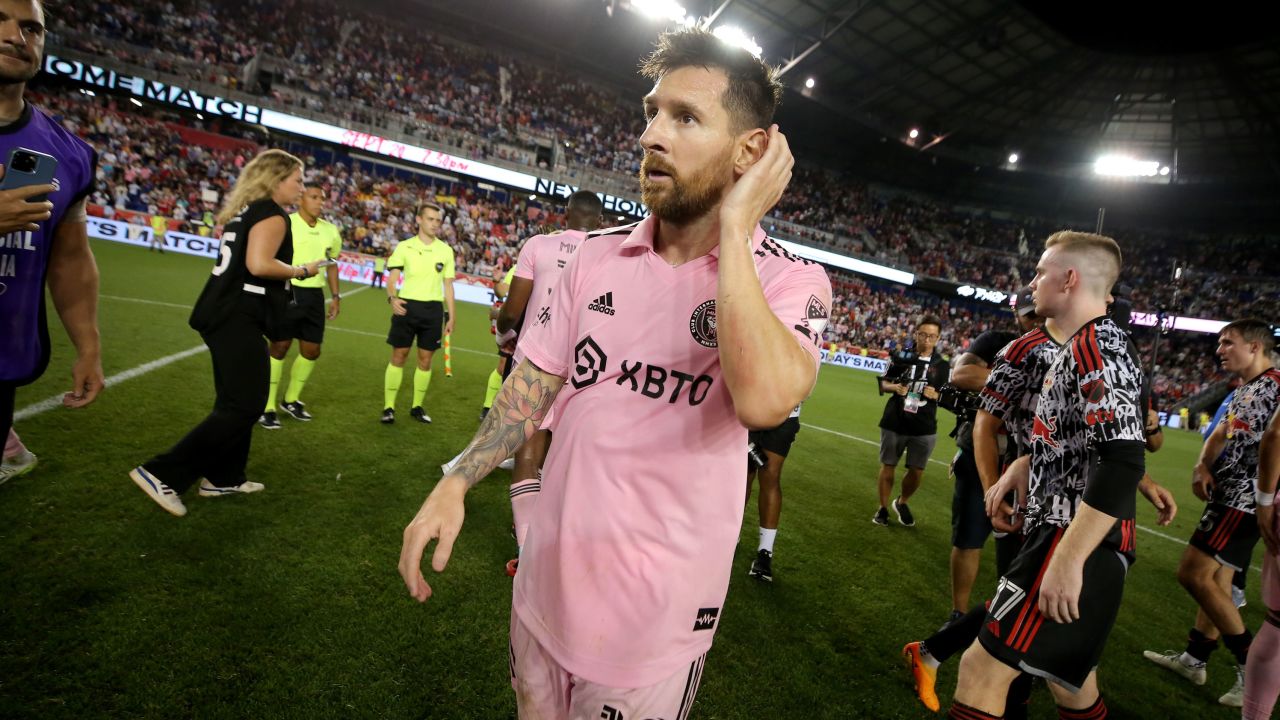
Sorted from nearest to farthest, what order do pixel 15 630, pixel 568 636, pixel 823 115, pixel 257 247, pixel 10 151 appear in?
pixel 568 636
pixel 10 151
pixel 15 630
pixel 257 247
pixel 823 115

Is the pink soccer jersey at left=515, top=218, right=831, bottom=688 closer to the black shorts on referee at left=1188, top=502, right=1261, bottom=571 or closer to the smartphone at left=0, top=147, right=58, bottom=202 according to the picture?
the smartphone at left=0, top=147, right=58, bottom=202

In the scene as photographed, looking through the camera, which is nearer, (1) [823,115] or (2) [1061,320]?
(2) [1061,320]

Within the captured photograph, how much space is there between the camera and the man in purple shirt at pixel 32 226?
6.72ft

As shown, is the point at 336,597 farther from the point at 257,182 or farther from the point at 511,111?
the point at 511,111

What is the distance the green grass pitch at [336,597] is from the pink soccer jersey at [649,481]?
1704mm

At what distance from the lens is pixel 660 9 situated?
2828cm

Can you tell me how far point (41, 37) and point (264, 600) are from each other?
2.82 metres

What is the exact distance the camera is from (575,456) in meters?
1.48

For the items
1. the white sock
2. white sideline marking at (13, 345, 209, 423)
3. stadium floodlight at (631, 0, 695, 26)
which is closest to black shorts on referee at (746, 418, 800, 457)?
the white sock

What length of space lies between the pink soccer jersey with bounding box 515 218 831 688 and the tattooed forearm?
132 mm

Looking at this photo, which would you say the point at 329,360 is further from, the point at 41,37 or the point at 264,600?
the point at 41,37

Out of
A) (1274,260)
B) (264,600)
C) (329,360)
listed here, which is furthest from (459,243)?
(1274,260)

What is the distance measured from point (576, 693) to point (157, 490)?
3.69 m

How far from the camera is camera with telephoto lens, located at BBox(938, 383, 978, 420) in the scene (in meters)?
4.11
